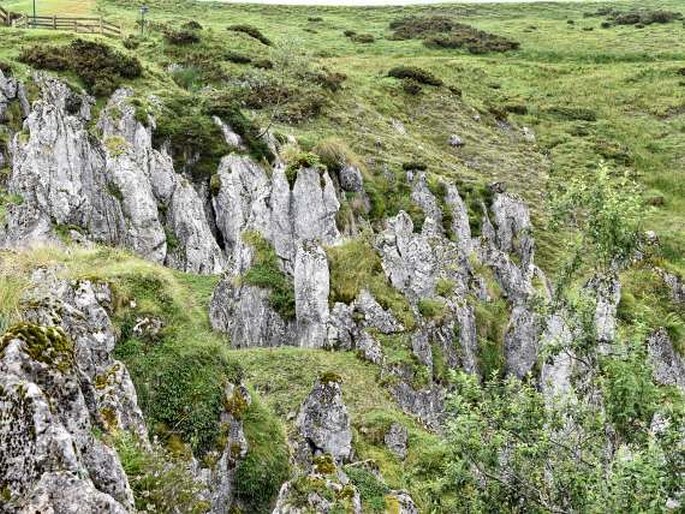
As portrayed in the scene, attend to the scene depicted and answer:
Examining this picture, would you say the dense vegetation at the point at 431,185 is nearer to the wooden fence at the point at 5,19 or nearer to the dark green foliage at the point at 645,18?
the dark green foliage at the point at 645,18

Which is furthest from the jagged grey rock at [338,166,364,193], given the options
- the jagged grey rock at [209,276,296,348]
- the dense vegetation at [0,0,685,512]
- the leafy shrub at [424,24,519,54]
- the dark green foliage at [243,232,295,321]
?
the leafy shrub at [424,24,519,54]

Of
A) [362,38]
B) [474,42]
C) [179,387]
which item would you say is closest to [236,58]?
[362,38]

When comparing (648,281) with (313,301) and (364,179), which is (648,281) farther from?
(313,301)

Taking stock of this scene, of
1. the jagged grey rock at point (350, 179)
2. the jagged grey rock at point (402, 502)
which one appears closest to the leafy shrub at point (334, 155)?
the jagged grey rock at point (350, 179)

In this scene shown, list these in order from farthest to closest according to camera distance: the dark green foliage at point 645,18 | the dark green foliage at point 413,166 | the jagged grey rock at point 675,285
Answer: the dark green foliage at point 645,18, the dark green foliage at point 413,166, the jagged grey rock at point 675,285

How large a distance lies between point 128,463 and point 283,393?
1022cm

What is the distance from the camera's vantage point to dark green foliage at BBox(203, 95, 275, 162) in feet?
130

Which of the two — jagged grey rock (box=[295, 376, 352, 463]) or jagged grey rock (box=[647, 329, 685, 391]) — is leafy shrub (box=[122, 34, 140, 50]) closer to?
jagged grey rock (box=[647, 329, 685, 391])

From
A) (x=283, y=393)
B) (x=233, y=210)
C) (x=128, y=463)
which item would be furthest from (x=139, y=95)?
(x=128, y=463)

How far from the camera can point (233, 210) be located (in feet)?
120

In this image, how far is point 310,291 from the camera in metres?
Answer: 24.4

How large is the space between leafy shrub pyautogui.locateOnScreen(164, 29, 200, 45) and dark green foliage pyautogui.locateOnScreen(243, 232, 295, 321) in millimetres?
35716

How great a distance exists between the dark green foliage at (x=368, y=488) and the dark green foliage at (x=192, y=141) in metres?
26.4

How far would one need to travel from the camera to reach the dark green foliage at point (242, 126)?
3966cm
